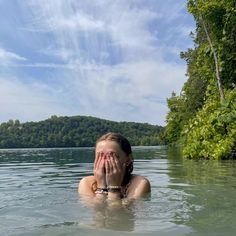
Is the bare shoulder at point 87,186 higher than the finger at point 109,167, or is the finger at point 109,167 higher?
the finger at point 109,167

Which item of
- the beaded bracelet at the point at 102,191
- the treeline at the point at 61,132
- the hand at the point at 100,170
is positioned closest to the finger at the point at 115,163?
the hand at the point at 100,170

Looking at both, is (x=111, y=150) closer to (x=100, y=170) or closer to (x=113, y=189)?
(x=100, y=170)

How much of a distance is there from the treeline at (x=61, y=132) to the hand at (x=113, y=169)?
109 m

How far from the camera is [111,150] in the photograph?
5.53m

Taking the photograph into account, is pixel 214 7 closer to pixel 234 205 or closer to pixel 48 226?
pixel 234 205

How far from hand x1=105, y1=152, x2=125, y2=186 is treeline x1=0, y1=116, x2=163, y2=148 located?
359 feet

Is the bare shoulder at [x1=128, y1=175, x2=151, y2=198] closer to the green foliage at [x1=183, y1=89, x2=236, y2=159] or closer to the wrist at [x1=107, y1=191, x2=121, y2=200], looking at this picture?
the wrist at [x1=107, y1=191, x2=121, y2=200]

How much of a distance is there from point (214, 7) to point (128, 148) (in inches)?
775

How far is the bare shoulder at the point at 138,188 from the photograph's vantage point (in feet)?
18.7

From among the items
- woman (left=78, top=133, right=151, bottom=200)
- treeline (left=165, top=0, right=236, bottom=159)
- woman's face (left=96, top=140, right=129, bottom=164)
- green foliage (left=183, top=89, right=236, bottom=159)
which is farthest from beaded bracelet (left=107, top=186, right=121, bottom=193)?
treeline (left=165, top=0, right=236, bottom=159)

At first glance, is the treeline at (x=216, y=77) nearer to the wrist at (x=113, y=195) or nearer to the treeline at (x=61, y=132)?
the wrist at (x=113, y=195)

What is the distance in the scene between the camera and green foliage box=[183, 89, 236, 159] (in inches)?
725

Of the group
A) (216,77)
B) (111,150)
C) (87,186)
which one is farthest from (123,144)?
(216,77)

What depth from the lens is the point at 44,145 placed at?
120m
